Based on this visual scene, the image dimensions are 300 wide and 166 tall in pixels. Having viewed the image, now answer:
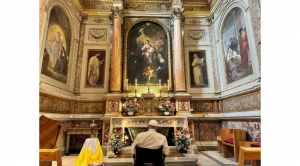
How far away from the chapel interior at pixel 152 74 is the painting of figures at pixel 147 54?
0.05m

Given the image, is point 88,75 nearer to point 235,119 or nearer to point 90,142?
point 90,142

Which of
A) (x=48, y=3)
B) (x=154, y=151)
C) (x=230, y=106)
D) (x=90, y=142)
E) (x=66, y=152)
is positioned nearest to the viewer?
(x=154, y=151)

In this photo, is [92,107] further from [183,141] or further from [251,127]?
[251,127]

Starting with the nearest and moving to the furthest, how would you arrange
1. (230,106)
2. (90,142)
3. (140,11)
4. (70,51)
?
(90,142)
(230,106)
(70,51)
(140,11)

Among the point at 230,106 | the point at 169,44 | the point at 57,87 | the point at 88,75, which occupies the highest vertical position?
the point at 169,44

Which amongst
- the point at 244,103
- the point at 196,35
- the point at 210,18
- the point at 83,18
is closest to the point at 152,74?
the point at 196,35

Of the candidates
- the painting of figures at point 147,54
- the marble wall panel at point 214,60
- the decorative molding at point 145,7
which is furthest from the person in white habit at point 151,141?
the decorative molding at point 145,7

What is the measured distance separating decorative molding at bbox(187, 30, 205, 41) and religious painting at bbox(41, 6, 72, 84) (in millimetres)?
6038

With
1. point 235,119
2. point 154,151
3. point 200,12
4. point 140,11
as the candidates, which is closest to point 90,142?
point 154,151

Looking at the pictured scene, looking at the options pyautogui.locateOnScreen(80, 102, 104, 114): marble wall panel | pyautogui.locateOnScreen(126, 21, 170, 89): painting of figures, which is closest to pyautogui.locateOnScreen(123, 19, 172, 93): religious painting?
pyautogui.locateOnScreen(126, 21, 170, 89): painting of figures

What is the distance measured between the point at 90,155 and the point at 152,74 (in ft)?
15.8

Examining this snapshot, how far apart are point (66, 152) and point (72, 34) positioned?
17.4ft

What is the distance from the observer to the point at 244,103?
5844 millimetres

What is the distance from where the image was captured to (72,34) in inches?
309
